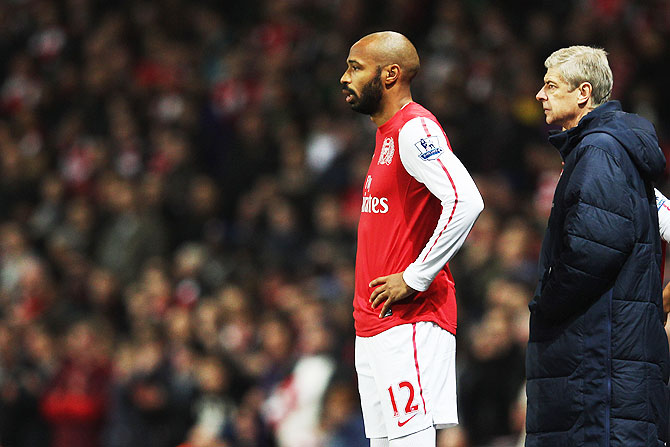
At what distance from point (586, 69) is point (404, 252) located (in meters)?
0.97

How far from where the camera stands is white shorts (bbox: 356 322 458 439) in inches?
171

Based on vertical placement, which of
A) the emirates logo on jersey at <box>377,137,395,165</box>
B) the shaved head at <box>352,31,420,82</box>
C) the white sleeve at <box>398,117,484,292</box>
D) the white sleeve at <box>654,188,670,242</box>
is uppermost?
the shaved head at <box>352,31,420,82</box>

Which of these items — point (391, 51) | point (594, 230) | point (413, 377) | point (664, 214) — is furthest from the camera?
point (664, 214)

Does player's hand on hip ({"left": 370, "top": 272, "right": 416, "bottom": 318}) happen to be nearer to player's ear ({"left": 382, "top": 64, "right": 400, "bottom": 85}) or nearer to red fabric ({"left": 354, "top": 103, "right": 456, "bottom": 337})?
red fabric ({"left": 354, "top": 103, "right": 456, "bottom": 337})

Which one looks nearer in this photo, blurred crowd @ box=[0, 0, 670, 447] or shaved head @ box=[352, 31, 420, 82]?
shaved head @ box=[352, 31, 420, 82]

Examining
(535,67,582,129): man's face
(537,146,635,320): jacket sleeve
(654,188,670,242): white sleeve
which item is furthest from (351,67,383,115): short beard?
(654,188,670,242): white sleeve

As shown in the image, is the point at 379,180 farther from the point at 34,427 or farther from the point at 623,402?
the point at 34,427

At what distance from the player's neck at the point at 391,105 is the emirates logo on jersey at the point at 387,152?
0.10 metres

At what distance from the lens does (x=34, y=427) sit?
418 inches

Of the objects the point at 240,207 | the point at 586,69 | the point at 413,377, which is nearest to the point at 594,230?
the point at 586,69

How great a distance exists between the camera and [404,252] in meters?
4.41

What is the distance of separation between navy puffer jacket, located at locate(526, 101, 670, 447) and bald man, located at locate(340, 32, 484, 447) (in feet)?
1.29

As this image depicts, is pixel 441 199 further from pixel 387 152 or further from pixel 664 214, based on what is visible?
pixel 664 214

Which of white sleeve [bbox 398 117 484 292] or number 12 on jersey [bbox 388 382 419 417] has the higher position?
white sleeve [bbox 398 117 484 292]
